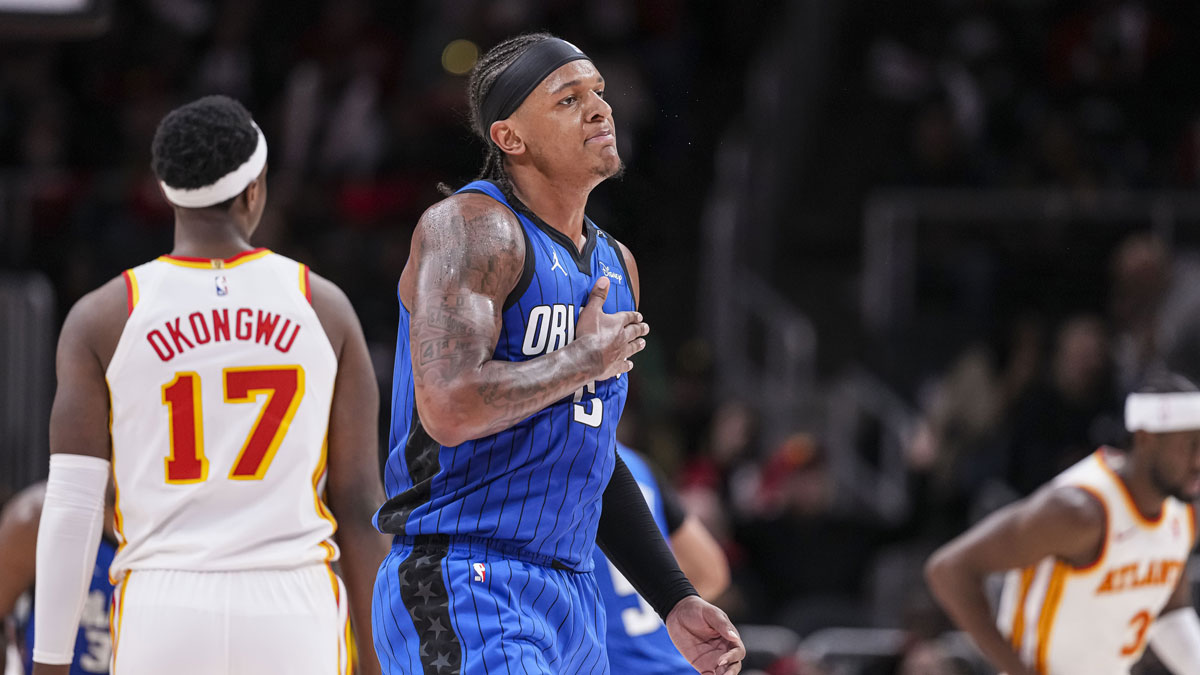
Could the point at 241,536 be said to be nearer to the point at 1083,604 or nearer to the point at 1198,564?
the point at 1083,604

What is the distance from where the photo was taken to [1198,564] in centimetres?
945

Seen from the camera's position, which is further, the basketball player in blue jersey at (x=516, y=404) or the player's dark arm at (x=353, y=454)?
the player's dark arm at (x=353, y=454)

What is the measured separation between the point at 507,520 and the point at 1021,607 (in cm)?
319

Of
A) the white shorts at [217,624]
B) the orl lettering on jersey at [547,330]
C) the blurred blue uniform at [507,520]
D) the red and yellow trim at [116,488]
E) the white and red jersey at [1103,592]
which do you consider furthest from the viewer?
the white and red jersey at [1103,592]

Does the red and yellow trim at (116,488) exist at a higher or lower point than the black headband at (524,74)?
lower

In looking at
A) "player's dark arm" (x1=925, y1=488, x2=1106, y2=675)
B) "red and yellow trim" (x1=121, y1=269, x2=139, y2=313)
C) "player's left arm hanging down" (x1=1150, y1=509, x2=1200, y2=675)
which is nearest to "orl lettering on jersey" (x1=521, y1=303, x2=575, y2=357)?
"red and yellow trim" (x1=121, y1=269, x2=139, y2=313)

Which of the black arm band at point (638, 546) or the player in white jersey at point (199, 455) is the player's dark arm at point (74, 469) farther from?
the black arm band at point (638, 546)

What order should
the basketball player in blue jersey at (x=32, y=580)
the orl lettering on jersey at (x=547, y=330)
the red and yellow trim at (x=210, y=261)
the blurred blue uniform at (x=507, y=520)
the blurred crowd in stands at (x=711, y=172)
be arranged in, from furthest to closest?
the blurred crowd in stands at (x=711, y=172) → the basketball player in blue jersey at (x=32, y=580) → the red and yellow trim at (x=210, y=261) → the orl lettering on jersey at (x=547, y=330) → the blurred blue uniform at (x=507, y=520)

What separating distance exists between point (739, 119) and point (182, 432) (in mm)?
11851

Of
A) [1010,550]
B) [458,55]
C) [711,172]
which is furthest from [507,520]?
[458,55]

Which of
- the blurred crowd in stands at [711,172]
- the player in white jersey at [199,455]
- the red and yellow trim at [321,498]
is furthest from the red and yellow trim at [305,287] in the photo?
the blurred crowd in stands at [711,172]

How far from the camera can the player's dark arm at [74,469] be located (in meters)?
3.97

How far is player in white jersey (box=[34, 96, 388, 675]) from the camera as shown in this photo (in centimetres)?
397

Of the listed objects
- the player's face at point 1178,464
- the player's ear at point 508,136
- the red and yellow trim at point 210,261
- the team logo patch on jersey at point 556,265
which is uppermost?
the player's ear at point 508,136
